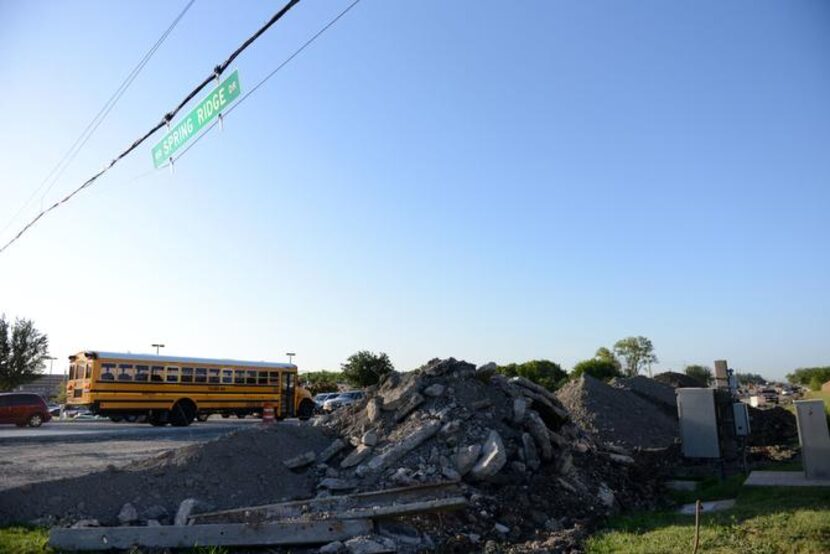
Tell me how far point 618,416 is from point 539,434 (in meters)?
10.7

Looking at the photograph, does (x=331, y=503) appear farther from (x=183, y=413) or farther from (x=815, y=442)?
(x=183, y=413)

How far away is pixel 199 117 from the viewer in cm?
953

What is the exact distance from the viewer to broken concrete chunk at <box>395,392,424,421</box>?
13398 mm

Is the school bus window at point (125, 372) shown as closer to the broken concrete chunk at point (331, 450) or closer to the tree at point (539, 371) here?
the broken concrete chunk at point (331, 450)

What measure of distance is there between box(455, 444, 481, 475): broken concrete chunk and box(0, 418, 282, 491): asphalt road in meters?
5.77

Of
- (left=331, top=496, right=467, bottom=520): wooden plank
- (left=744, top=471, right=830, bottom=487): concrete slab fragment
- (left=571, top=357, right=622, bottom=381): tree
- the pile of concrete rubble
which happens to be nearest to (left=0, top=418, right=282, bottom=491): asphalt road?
the pile of concrete rubble

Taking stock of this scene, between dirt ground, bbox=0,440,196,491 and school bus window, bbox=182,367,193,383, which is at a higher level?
school bus window, bbox=182,367,193,383

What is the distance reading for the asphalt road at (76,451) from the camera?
12013mm

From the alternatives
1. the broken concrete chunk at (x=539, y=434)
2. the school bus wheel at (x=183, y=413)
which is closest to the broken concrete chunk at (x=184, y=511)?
the broken concrete chunk at (x=539, y=434)

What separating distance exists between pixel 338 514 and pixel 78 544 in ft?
11.1

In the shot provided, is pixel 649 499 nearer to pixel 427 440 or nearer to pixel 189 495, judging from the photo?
pixel 427 440

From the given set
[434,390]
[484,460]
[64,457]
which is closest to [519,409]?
[434,390]

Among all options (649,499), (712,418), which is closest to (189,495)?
(649,499)

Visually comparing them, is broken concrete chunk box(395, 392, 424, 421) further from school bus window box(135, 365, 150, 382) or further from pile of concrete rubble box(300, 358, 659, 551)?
school bus window box(135, 365, 150, 382)
